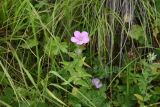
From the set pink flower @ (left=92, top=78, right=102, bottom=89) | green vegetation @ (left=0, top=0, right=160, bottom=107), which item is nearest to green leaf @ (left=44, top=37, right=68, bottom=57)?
green vegetation @ (left=0, top=0, right=160, bottom=107)

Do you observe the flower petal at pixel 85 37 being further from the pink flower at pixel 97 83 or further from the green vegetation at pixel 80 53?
the pink flower at pixel 97 83

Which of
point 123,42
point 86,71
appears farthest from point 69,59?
point 123,42

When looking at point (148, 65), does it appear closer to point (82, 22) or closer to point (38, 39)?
point (82, 22)

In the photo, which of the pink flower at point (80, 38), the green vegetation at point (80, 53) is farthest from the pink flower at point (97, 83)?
the pink flower at point (80, 38)

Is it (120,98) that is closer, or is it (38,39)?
(120,98)

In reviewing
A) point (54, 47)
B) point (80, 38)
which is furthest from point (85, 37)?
point (54, 47)

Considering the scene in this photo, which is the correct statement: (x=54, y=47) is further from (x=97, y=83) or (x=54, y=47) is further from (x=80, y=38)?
(x=97, y=83)

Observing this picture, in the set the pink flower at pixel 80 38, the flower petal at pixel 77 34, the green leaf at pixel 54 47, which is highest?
the flower petal at pixel 77 34
